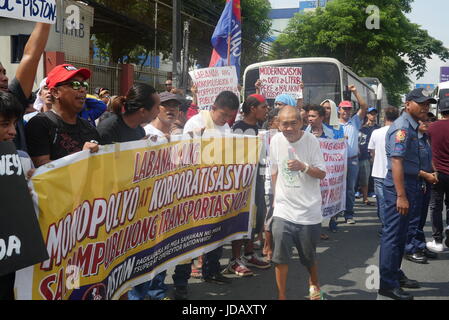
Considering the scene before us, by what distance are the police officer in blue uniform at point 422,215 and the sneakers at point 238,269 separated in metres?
1.87

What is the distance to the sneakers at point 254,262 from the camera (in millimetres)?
5364

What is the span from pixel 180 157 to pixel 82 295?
4.65 ft

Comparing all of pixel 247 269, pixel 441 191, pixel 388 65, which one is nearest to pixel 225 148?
pixel 247 269

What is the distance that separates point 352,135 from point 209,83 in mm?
2497

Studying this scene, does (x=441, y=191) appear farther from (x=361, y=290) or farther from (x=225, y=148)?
(x=225, y=148)

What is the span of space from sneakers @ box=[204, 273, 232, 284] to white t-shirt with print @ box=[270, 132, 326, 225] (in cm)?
106

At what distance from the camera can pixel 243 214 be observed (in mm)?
4812

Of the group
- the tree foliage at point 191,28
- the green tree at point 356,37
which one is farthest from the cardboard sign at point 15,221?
the green tree at point 356,37

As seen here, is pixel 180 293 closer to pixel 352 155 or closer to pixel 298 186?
pixel 298 186

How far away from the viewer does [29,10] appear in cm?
318

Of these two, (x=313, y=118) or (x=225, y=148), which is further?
(x=313, y=118)

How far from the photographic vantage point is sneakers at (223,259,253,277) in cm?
507

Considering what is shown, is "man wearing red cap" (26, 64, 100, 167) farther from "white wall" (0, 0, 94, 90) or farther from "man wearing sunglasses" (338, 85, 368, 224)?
"white wall" (0, 0, 94, 90)

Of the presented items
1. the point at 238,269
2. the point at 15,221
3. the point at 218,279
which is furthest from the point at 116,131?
the point at 238,269
